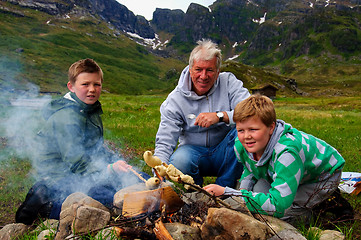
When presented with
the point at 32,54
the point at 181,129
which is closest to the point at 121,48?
the point at 32,54

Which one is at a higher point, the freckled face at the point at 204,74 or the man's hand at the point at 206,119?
the freckled face at the point at 204,74

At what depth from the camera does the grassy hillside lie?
98.1 metres

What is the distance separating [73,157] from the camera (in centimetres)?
399

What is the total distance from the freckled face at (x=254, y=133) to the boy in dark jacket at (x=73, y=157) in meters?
1.82

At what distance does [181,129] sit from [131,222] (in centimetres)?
244

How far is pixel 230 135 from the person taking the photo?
15.5ft

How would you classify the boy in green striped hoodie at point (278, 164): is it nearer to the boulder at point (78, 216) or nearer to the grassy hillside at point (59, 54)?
the boulder at point (78, 216)

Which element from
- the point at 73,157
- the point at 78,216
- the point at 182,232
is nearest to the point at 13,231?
the point at 73,157

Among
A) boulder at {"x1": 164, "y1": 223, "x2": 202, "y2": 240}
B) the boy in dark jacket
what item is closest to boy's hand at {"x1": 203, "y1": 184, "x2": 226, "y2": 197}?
boulder at {"x1": 164, "y1": 223, "x2": 202, "y2": 240}

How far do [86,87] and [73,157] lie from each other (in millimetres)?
1173

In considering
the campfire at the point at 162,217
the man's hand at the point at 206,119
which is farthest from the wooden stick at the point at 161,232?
the man's hand at the point at 206,119

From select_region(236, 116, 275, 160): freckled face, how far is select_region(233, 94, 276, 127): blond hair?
0.05 meters

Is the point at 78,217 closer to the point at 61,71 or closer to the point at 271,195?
the point at 271,195

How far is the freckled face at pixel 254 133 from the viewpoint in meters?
3.23
